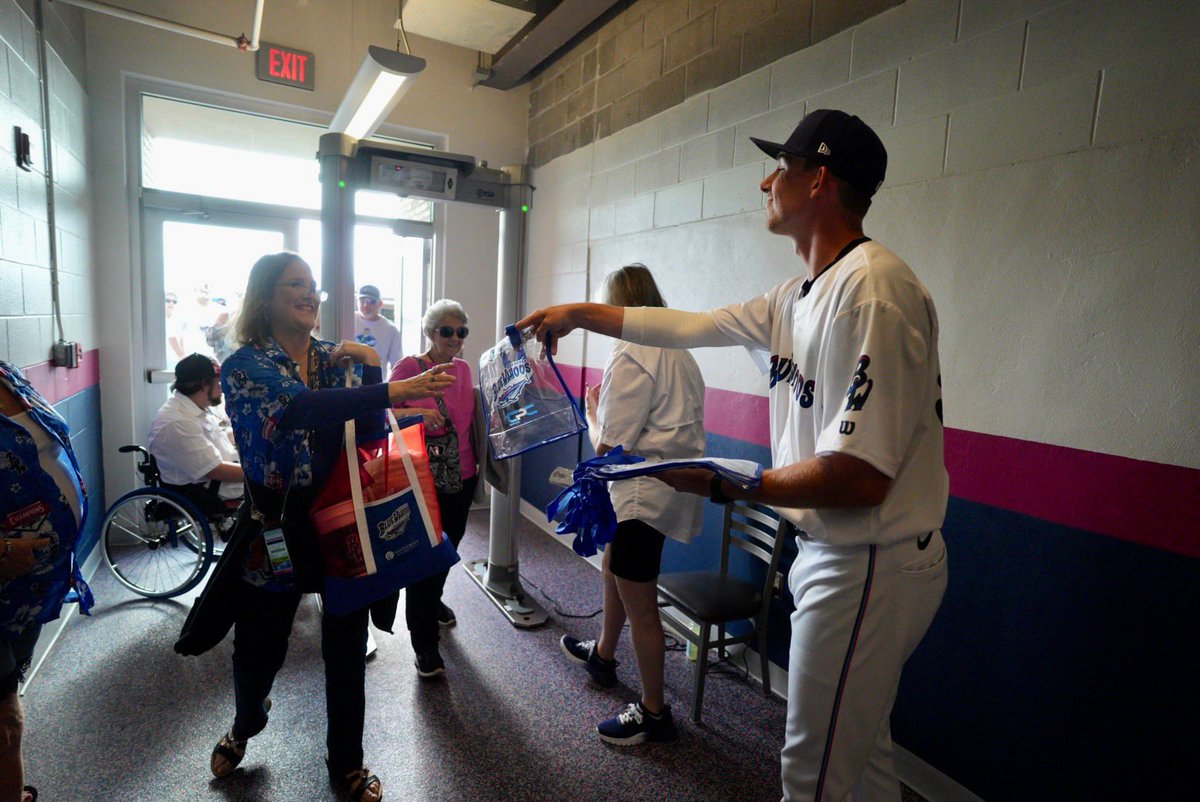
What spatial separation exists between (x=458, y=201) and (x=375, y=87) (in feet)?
2.47

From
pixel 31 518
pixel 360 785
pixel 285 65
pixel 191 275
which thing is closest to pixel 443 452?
pixel 360 785

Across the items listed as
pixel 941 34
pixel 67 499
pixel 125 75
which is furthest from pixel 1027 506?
pixel 125 75

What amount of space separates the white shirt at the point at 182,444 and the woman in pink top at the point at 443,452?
1.16 metres

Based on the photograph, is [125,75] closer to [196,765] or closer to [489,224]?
[489,224]

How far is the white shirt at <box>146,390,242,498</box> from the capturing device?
10.1 feet

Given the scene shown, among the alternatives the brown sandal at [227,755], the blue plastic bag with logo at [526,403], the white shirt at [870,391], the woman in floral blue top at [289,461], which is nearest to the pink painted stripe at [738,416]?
the blue plastic bag with logo at [526,403]

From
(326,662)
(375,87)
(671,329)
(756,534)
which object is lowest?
(326,662)

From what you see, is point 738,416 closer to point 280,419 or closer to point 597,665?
point 597,665

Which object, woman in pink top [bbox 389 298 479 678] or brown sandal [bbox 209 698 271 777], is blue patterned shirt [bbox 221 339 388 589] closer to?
brown sandal [bbox 209 698 271 777]

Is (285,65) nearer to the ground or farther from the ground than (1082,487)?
farther from the ground

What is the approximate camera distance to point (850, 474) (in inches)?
43.0

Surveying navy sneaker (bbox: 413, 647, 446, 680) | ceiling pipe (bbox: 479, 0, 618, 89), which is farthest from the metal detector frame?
ceiling pipe (bbox: 479, 0, 618, 89)

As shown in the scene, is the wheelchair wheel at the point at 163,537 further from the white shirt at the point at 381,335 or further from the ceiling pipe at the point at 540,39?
the ceiling pipe at the point at 540,39

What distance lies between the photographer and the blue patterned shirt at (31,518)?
4.31 feet
